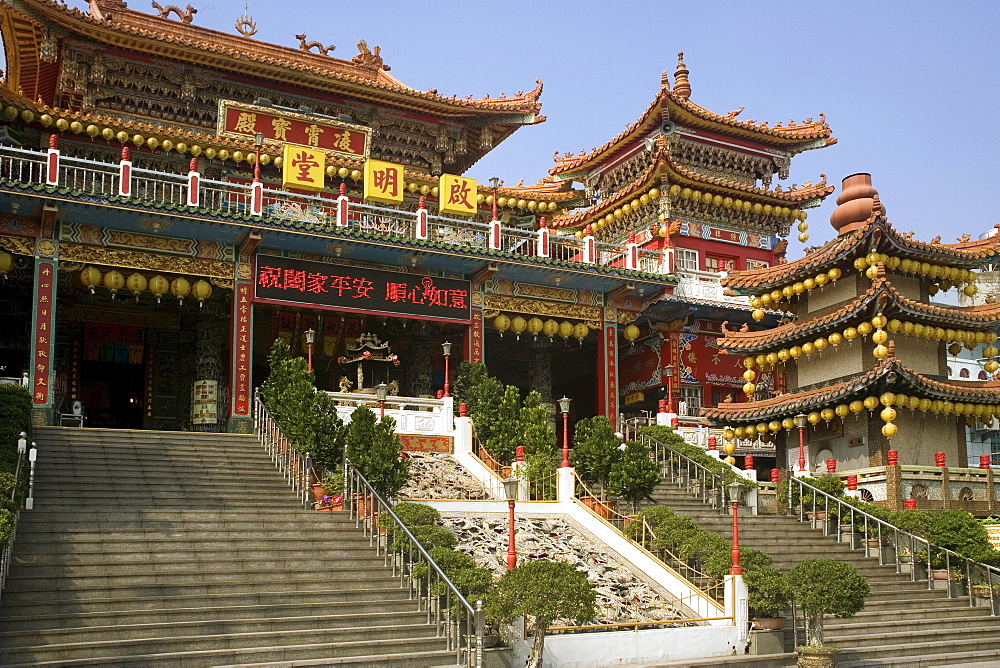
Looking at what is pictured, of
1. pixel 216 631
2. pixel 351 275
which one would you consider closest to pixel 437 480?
pixel 351 275

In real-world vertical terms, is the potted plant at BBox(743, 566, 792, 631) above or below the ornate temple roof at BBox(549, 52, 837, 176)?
below

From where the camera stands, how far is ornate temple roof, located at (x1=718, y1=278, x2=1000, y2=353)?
25.2 metres

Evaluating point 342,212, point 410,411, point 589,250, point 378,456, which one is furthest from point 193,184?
point 589,250

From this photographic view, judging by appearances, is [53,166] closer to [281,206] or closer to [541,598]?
[281,206]

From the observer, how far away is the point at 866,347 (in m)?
26.1

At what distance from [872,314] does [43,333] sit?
18655mm

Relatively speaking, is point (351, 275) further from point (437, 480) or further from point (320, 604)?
point (320, 604)

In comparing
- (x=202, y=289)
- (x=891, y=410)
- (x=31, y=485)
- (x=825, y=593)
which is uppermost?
(x=202, y=289)

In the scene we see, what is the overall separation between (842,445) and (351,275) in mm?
12638

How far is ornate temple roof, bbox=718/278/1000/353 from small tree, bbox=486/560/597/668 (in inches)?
523

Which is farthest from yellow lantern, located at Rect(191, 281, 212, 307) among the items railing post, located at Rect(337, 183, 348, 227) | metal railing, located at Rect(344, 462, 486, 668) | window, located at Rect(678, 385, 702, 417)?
window, located at Rect(678, 385, 702, 417)

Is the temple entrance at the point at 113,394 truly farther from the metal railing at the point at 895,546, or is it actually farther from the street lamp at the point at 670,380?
the metal railing at the point at 895,546

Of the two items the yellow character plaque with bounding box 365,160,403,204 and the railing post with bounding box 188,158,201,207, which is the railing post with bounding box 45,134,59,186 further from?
the yellow character plaque with bounding box 365,160,403,204

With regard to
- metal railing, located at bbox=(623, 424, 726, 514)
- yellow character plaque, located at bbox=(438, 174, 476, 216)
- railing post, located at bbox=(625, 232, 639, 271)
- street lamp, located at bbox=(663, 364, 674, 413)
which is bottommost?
metal railing, located at bbox=(623, 424, 726, 514)
